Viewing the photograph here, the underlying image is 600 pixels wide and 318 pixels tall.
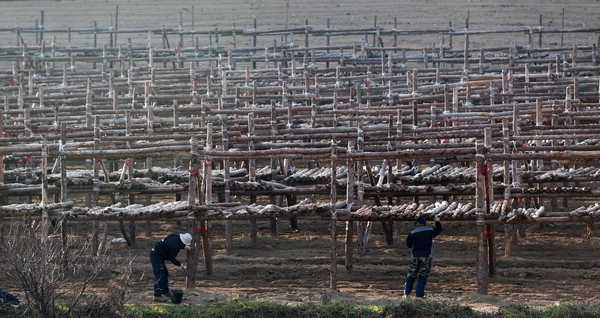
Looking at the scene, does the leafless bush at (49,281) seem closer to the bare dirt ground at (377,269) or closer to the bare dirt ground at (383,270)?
the bare dirt ground at (383,270)

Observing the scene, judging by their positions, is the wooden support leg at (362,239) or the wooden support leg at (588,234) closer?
the wooden support leg at (362,239)

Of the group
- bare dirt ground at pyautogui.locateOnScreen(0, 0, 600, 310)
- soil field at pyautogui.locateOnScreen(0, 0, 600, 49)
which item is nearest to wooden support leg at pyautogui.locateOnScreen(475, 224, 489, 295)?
bare dirt ground at pyautogui.locateOnScreen(0, 0, 600, 310)

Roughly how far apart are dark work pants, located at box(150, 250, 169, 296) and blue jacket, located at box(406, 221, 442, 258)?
346cm

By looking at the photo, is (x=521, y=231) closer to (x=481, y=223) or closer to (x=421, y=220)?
(x=481, y=223)

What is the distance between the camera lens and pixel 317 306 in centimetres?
1678

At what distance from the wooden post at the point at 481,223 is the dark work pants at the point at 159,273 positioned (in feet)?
14.6

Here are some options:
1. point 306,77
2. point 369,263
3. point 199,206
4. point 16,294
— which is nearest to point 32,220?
point 16,294

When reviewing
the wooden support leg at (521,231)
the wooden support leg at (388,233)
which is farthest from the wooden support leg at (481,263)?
the wooden support leg at (521,231)

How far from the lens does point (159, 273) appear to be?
17141 millimetres

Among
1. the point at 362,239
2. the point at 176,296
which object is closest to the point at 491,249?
the point at 362,239

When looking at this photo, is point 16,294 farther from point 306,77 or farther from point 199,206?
point 306,77

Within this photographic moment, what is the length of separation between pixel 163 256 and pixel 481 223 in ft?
14.7

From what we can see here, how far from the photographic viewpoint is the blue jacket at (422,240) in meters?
16.9

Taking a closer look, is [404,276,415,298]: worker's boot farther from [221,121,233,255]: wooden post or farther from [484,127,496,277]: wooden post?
[221,121,233,255]: wooden post
